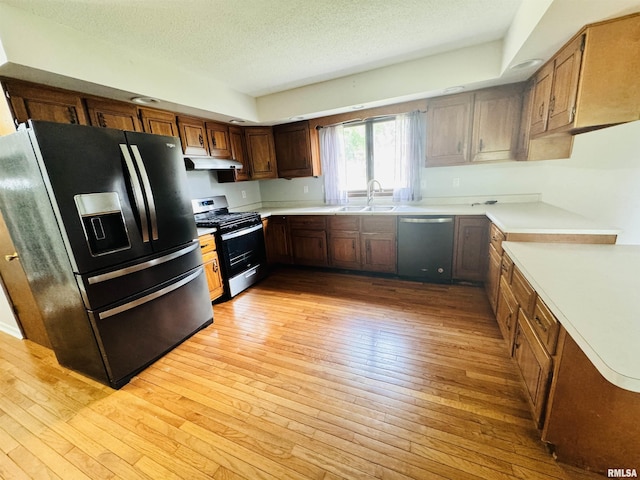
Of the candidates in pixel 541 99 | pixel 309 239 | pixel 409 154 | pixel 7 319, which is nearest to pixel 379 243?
pixel 309 239

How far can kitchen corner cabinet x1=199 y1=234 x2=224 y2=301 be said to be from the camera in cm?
279

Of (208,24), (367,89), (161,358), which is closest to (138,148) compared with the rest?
(208,24)

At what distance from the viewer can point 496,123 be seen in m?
2.72

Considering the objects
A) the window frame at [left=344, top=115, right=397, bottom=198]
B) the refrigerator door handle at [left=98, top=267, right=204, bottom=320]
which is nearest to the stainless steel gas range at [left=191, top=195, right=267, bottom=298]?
the refrigerator door handle at [left=98, top=267, right=204, bottom=320]

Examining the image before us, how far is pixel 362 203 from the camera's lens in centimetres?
386

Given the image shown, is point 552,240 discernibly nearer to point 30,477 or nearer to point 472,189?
point 472,189

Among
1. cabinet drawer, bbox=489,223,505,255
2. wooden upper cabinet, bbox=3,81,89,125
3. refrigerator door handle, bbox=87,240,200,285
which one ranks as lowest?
cabinet drawer, bbox=489,223,505,255

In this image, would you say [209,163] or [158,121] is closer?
[158,121]

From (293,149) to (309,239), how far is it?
53.6 inches

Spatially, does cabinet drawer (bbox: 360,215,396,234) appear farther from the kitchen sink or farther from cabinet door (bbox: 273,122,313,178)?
cabinet door (bbox: 273,122,313,178)

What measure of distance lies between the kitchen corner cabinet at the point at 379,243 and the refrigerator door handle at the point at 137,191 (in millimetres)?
2348

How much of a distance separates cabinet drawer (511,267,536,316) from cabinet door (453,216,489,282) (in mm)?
1138

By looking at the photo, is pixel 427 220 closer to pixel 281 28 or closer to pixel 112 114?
pixel 281 28

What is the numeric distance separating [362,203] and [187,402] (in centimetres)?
308
